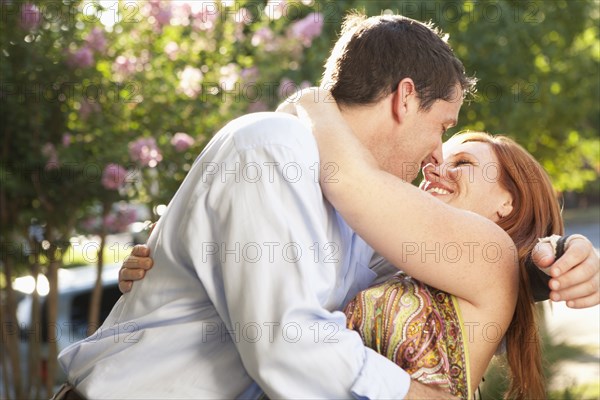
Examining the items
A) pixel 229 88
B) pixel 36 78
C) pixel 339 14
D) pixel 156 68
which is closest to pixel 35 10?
pixel 36 78

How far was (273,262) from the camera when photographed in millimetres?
2459

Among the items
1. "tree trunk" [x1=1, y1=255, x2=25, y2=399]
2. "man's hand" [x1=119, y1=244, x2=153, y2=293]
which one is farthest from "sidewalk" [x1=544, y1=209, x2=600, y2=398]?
"tree trunk" [x1=1, y1=255, x2=25, y2=399]

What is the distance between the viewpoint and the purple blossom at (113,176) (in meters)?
6.48

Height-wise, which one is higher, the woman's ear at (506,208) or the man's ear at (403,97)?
the man's ear at (403,97)

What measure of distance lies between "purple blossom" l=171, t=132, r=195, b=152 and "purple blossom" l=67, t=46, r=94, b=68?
79 cm

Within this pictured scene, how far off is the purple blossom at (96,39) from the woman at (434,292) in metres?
4.17

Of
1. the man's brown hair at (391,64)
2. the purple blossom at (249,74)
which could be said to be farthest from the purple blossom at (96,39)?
the man's brown hair at (391,64)

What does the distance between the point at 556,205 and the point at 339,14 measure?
6010 millimetres

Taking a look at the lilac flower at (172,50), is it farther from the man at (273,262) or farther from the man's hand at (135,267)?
the man's hand at (135,267)

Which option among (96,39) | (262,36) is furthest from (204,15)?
(96,39)

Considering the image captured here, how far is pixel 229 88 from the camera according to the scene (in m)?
7.11

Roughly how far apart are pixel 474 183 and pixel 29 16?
396 cm

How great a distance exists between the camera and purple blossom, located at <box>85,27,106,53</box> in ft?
22.1

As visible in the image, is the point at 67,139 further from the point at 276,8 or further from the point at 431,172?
the point at 431,172
